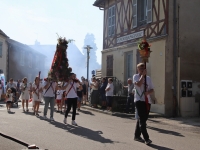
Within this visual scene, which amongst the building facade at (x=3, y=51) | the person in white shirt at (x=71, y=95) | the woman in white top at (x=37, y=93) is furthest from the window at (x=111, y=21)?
the building facade at (x=3, y=51)

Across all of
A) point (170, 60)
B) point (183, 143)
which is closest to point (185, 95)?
point (170, 60)

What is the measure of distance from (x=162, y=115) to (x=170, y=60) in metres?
2.68

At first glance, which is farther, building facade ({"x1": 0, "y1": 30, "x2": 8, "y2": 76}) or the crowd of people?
building facade ({"x1": 0, "y1": 30, "x2": 8, "y2": 76})

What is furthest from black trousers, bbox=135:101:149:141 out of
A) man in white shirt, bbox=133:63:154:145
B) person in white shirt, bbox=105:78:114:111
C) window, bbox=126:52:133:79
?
window, bbox=126:52:133:79

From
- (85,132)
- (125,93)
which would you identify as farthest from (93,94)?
(85,132)

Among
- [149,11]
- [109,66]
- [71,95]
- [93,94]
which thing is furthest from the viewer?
[109,66]

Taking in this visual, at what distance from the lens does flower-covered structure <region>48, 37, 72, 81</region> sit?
10.6 metres

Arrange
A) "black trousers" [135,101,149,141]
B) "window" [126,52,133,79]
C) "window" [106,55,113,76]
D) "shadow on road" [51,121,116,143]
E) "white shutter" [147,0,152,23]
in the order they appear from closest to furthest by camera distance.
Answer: "black trousers" [135,101,149,141]
"shadow on road" [51,121,116,143]
"white shutter" [147,0,152,23]
"window" [126,52,133,79]
"window" [106,55,113,76]

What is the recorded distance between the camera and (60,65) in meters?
10.7

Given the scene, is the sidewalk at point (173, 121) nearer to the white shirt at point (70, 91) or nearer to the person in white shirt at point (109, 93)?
the person in white shirt at point (109, 93)

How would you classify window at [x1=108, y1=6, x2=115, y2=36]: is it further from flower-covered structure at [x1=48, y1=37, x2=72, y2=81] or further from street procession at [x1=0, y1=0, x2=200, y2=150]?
flower-covered structure at [x1=48, y1=37, x2=72, y2=81]

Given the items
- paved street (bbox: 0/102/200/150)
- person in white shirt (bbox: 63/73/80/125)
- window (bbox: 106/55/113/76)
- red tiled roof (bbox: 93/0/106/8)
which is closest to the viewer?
paved street (bbox: 0/102/200/150)

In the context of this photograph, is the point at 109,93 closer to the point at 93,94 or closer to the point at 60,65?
the point at 93,94

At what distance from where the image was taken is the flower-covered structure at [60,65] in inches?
419
